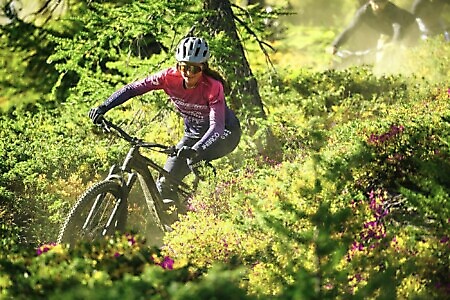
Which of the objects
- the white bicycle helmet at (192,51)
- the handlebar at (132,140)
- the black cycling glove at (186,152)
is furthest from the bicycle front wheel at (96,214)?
the white bicycle helmet at (192,51)

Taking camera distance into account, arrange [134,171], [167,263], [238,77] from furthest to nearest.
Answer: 1. [238,77]
2. [134,171]
3. [167,263]

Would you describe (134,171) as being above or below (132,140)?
below

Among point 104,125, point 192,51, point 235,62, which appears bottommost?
point 235,62

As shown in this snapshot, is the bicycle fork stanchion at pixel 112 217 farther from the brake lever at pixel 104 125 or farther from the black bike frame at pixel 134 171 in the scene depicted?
the brake lever at pixel 104 125

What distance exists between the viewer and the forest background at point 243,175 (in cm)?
432

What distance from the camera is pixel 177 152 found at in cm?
686

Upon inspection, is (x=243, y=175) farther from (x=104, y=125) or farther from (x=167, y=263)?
(x=167, y=263)

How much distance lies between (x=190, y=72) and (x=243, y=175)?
1583 mm

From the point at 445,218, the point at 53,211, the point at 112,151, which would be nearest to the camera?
the point at 445,218

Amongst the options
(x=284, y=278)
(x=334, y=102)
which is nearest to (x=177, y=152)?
(x=284, y=278)

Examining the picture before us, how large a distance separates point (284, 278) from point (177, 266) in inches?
52.6

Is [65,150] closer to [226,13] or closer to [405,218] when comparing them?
[226,13]

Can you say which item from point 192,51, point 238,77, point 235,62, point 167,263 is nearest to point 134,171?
point 192,51

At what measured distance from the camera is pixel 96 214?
6.70 meters
